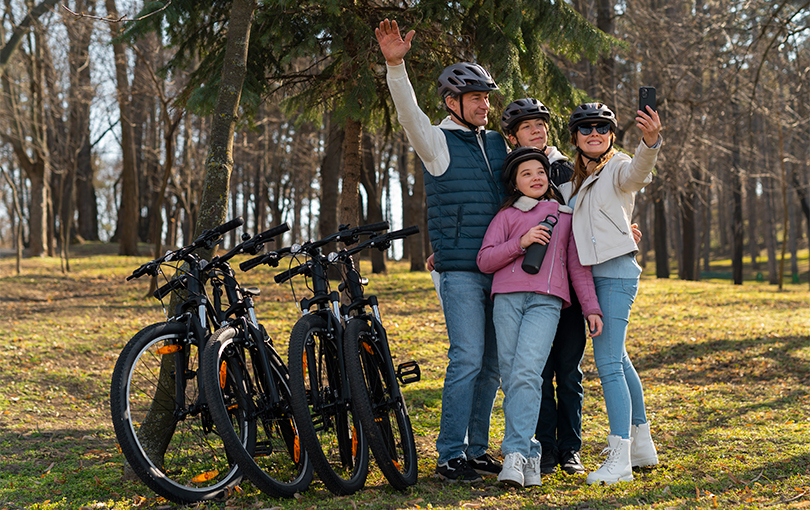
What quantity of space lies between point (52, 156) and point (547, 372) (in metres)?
20.7

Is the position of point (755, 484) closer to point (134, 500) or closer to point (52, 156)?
point (134, 500)

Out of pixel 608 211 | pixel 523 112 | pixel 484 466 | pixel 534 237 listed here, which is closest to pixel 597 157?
pixel 608 211

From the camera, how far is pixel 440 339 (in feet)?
29.5

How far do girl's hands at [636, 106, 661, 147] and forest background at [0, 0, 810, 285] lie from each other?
2335 millimetres

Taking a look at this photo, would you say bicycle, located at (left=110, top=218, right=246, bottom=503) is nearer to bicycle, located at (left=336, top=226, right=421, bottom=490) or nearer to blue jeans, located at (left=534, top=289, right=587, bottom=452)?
bicycle, located at (left=336, top=226, right=421, bottom=490)

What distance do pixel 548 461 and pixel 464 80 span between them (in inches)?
95.7

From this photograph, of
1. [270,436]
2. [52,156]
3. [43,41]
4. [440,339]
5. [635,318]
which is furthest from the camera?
[52,156]

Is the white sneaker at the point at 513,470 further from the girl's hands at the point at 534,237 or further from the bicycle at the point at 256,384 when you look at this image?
the girl's hands at the point at 534,237

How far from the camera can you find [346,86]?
623 cm

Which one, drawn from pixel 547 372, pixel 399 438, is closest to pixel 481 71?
pixel 547 372

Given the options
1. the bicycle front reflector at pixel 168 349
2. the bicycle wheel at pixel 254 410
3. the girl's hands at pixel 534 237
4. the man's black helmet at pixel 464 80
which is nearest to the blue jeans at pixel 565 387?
the girl's hands at pixel 534 237

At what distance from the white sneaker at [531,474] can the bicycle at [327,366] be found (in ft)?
3.00

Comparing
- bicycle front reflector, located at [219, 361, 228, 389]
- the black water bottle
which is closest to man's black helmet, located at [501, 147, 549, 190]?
the black water bottle

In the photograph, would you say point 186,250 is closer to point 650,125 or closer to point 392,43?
point 392,43
